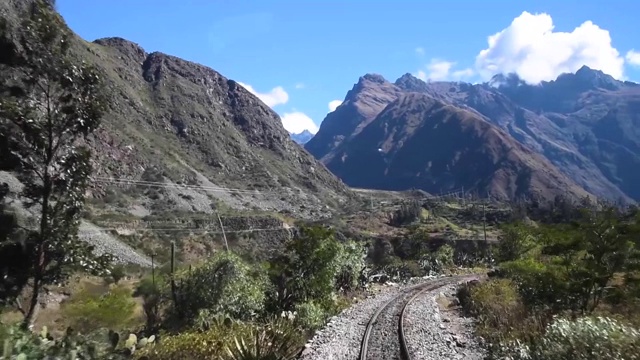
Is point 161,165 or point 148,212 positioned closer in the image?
point 148,212

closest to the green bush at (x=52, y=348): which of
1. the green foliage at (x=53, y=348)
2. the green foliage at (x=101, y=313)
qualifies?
the green foliage at (x=53, y=348)

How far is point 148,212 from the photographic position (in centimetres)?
9788

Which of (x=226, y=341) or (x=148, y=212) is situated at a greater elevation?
(x=148, y=212)

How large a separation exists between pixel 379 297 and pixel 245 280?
43.0ft

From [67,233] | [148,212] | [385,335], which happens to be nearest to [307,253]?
[385,335]

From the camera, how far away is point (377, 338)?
1739cm

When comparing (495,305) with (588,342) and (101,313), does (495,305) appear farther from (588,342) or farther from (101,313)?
(101,313)

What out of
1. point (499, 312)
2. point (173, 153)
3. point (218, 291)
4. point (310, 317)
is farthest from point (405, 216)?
point (499, 312)

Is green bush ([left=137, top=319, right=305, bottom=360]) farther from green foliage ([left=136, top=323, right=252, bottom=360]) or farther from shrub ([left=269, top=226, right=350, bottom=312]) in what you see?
shrub ([left=269, top=226, right=350, bottom=312])

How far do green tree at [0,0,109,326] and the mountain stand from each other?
245 ft

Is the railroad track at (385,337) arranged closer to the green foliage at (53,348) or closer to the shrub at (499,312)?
the shrub at (499,312)

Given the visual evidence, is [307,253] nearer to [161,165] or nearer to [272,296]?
[272,296]

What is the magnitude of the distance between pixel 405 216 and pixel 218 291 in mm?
134580

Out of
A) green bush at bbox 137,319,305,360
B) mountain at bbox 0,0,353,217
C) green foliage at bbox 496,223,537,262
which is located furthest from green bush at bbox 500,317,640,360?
mountain at bbox 0,0,353,217
